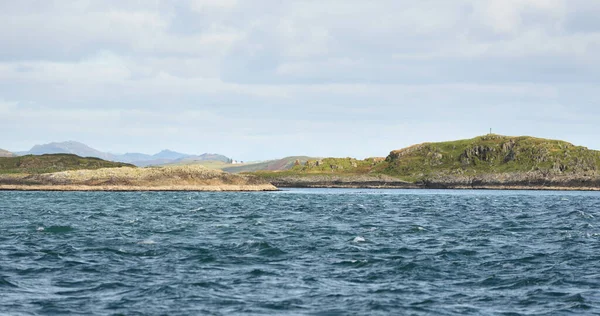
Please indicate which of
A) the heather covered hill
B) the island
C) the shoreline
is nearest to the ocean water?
the shoreline

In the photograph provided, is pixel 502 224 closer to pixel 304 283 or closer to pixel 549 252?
pixel 549 252

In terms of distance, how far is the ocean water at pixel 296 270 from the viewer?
22.0 m

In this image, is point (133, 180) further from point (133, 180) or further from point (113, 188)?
point (113, 188)

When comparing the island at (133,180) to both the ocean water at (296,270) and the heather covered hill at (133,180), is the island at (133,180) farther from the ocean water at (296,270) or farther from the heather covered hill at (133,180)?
the ocean water at (296,270)

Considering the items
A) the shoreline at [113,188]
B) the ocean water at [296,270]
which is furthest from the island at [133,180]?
the ocean water at [296,270]

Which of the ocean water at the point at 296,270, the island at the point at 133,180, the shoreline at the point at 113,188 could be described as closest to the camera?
the ocean water at the point at 296,270

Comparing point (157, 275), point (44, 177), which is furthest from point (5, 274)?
point (44, 177)

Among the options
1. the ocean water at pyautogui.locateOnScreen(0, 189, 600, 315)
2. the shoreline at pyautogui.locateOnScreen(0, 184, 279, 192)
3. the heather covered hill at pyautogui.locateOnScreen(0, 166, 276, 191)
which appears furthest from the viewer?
the heather covered hill at pyautogui.locateOnScreen(0, 166, 276, 191)

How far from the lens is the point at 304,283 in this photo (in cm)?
2605

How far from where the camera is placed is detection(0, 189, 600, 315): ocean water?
2205 cm

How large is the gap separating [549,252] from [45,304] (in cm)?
2694

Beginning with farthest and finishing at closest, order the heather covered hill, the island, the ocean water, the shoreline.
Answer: the heather covered hill < the island < the shoreline < the ocean water

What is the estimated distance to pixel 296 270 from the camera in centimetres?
2939

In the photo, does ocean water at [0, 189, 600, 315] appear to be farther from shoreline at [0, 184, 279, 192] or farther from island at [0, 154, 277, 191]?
island at [0, 154, 277, 191]
